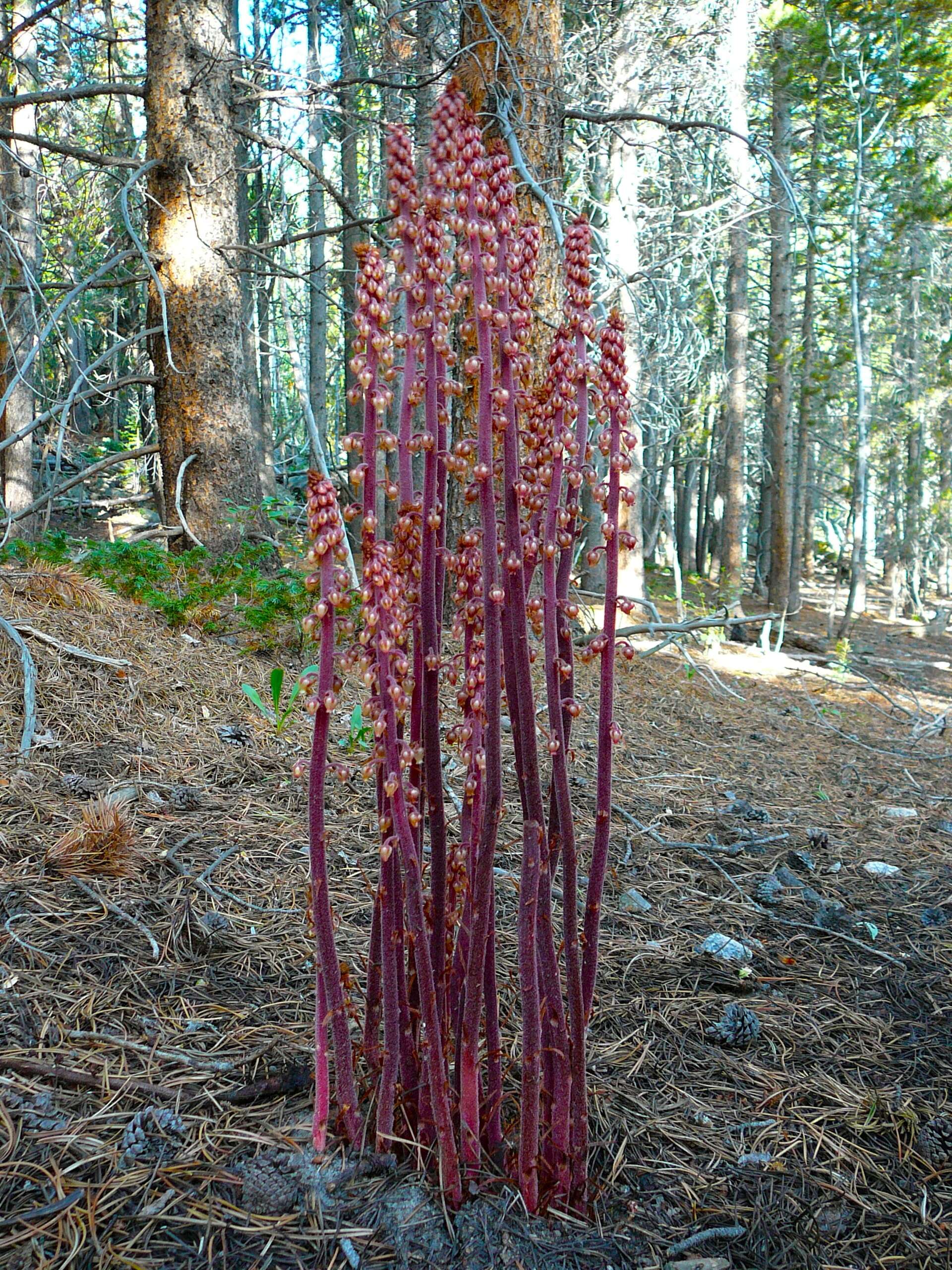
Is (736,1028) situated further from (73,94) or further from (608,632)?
(73,94)

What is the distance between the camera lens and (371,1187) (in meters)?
1.44

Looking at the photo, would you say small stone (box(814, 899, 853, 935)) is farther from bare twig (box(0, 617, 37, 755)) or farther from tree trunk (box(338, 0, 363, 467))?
tree trunk (box(338, 0, 363, 467))

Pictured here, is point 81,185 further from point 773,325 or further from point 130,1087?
point 773,325

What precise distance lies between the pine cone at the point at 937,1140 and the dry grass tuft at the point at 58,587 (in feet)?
12.1

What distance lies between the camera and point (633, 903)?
2736mm

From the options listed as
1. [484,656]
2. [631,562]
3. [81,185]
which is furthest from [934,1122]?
[81,185]

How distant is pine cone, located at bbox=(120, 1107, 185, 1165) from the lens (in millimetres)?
1493

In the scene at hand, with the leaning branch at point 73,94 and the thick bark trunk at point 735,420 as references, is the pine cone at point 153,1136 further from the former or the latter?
the thick bark trunk at point 735,420

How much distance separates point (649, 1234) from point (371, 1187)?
19.3 inches

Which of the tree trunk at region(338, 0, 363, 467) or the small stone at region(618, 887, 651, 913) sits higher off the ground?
the tree trunk at region(338, 0, 363, 467)

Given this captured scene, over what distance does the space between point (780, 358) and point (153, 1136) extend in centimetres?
1232

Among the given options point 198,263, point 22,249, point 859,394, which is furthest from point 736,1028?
point 859,394

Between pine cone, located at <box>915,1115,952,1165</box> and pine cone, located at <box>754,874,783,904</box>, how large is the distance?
1051 mm

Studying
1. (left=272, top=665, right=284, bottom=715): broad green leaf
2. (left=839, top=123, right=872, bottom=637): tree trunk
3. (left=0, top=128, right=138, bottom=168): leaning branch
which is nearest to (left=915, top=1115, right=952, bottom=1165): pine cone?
(left=272, top=665, right=284, bottom=715): broad green leaf
